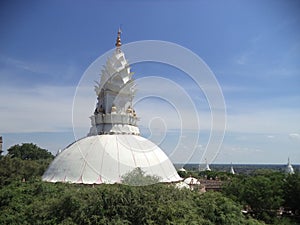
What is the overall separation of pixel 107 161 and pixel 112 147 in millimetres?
1759

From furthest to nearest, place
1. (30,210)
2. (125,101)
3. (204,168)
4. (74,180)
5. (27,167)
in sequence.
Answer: (204,168) < (27,167) < (125,101) < (74,180) < (30,210)

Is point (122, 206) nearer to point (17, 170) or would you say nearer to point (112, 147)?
point (112, 147)

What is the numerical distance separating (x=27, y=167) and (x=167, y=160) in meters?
24.0

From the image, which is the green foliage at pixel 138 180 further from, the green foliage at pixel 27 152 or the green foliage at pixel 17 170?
the green foliage at pixel 27 152

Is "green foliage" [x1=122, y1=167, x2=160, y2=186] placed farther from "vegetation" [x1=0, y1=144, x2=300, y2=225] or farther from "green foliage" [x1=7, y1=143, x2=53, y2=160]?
"green foliage" [x1=7, y1=143, x2=53, y2=160]

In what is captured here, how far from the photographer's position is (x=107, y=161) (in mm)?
26125

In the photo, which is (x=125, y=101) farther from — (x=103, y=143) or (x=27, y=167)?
(x=27, y=167)

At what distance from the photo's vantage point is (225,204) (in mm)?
17344

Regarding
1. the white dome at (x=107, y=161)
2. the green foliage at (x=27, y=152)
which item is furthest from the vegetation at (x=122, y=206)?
the green foliage at (x=27, y=152)

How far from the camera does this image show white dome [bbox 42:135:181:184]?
83.4 ft

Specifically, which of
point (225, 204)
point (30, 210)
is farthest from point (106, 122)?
point (225, 204)

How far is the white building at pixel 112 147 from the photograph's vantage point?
25.8 meters

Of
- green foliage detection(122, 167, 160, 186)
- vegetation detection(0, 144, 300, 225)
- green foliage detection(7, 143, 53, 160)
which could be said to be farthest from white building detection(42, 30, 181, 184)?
green foliage detection(7, 143, 53, 160)

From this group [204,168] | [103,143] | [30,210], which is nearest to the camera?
[30,210]
